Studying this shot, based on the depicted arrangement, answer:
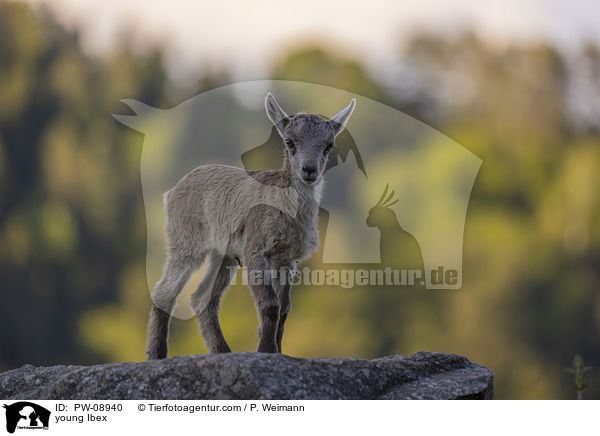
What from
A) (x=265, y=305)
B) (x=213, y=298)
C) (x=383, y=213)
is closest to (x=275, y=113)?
(x=265, y=305)

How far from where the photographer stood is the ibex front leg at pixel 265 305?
9953mm

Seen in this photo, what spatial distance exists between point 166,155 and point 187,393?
11.7 m

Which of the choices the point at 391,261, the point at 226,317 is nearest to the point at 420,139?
the point at 391,261

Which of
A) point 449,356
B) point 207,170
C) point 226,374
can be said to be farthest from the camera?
point 207,170

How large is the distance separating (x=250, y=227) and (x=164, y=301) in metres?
1.75

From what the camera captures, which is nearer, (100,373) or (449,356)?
(100,373)

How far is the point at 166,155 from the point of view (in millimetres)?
19672

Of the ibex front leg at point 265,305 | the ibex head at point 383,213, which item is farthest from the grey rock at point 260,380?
the ibex head at point 383,213

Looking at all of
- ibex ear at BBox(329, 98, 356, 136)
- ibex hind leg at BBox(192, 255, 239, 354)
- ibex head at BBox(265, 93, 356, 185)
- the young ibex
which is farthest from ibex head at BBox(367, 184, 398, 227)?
ibex head at BBox(265, 93, 356, 185)

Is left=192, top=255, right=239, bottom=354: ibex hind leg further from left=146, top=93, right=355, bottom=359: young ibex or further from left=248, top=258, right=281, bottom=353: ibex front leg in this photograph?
left=248, top=258, right=281, bottom=353: ibex front leg

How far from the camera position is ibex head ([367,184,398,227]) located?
1593cm

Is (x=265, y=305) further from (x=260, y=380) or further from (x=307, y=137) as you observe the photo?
(x=307, y=137)

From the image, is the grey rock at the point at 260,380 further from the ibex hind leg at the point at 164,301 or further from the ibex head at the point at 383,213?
the ibex head at the point at 383,213
